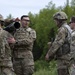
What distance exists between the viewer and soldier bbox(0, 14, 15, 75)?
1011cm

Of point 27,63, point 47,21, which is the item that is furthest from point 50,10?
point 27,63

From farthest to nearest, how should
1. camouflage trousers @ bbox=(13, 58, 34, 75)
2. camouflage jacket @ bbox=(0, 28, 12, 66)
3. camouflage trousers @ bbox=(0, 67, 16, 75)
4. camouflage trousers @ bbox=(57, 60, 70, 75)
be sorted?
camouflage trousers @ bbox=(13, 58, 34, 75) < camouflage trousers @ bbox=(57, 60, 70, 75) < camouflage trousers @ bbox=(0, 67, 16, 75) < camouflage jacket @ bbox=(0, 28, 12, 66)

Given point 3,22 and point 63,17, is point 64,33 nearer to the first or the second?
point 63,17

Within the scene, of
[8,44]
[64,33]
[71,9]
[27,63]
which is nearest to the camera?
[8,44]

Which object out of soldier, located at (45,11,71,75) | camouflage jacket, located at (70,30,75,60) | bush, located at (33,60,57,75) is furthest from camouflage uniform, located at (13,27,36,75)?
bush, located at (33,60,57,75)

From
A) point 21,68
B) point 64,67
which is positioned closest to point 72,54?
point 64,67

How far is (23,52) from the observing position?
1256cm

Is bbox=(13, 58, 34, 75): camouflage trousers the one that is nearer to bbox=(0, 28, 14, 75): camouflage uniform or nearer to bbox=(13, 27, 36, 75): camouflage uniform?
bbox=(13, 27, 36, 75): camouflage uniform

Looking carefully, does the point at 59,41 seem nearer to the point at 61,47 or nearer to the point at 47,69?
the point at 61,47

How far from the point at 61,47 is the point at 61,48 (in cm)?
2

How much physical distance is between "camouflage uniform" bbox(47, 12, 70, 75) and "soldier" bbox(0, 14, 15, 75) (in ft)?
3.91

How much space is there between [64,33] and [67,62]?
670mm

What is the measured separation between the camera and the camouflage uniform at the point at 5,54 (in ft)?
33.2

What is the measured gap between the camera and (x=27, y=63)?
1263 cm
